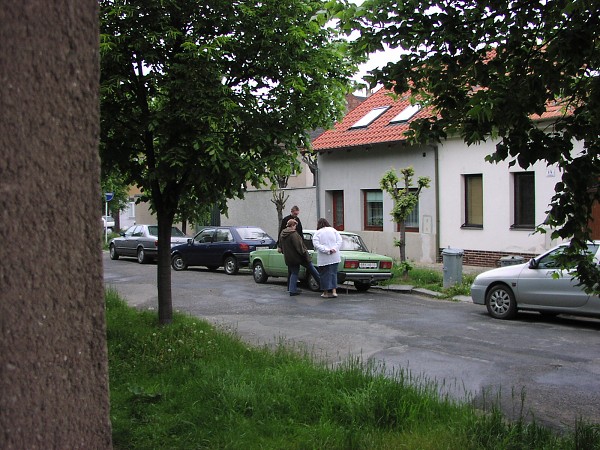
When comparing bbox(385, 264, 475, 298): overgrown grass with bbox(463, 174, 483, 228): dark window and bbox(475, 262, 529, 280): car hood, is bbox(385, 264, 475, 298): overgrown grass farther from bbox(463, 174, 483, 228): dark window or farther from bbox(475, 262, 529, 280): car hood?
bbox(463, 174, 483, 228): dark window

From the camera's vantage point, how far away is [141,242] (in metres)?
26.2

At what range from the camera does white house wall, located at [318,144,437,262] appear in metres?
21.2

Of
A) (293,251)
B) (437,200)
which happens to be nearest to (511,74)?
(293,251)

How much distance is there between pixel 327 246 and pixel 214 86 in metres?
7.29

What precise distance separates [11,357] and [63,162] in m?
0.55

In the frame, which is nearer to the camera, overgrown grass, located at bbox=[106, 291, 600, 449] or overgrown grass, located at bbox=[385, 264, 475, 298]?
overgrown grass, located at bbox=[106, 291, 600, 449]

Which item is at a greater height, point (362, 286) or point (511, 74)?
point (511, 74)

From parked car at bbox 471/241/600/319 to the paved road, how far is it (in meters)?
0.31

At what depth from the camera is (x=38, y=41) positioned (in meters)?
1.80

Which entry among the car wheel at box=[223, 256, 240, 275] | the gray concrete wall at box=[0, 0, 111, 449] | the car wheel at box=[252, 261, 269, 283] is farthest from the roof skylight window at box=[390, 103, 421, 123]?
the gray concrete wall at box=[0, 0, 111, 449]

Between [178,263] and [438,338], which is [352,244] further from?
[178,263]

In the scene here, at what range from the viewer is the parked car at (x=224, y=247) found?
20.5m

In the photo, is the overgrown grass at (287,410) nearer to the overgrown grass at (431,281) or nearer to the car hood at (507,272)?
the car hood at (507,272)

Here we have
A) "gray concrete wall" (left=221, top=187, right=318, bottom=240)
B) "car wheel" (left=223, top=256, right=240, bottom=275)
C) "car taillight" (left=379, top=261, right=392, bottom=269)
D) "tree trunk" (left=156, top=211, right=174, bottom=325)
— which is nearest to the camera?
"tree trunk" (left=156, top=211, right=174, bottom=325)
